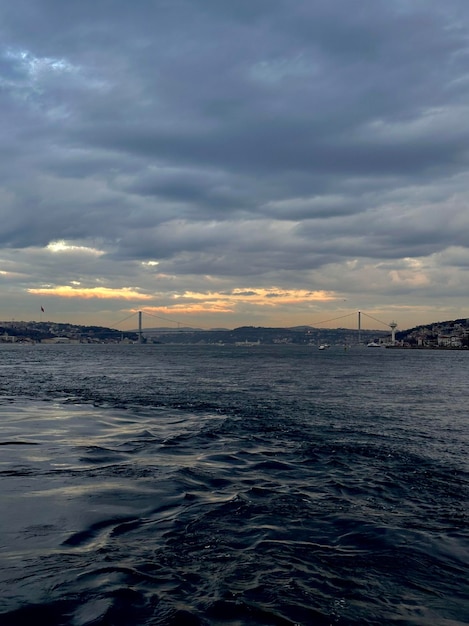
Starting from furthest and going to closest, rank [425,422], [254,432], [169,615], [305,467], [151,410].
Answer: [151,410] < [425,422] < [254,432] < [305,467] < [169,615]

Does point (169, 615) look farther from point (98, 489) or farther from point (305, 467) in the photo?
point (305, 467)

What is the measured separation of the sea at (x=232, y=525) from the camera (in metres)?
5.62

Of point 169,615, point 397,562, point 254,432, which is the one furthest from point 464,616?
point 254,432

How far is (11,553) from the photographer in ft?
22.1

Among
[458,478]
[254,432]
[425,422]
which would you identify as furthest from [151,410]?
[458,478]

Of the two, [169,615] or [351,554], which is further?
[351,554]

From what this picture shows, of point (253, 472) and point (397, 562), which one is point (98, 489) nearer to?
point (253, 472)

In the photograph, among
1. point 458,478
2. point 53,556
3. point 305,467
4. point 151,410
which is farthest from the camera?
point 151,410

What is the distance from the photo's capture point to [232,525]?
812 cm

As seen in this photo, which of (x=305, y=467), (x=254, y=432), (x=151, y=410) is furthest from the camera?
(x=151, y=410)

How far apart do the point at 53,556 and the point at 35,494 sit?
299 cm

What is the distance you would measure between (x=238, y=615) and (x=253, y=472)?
6317mm

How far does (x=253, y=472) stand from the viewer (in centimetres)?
1170

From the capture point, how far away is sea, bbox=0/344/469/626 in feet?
18.4
